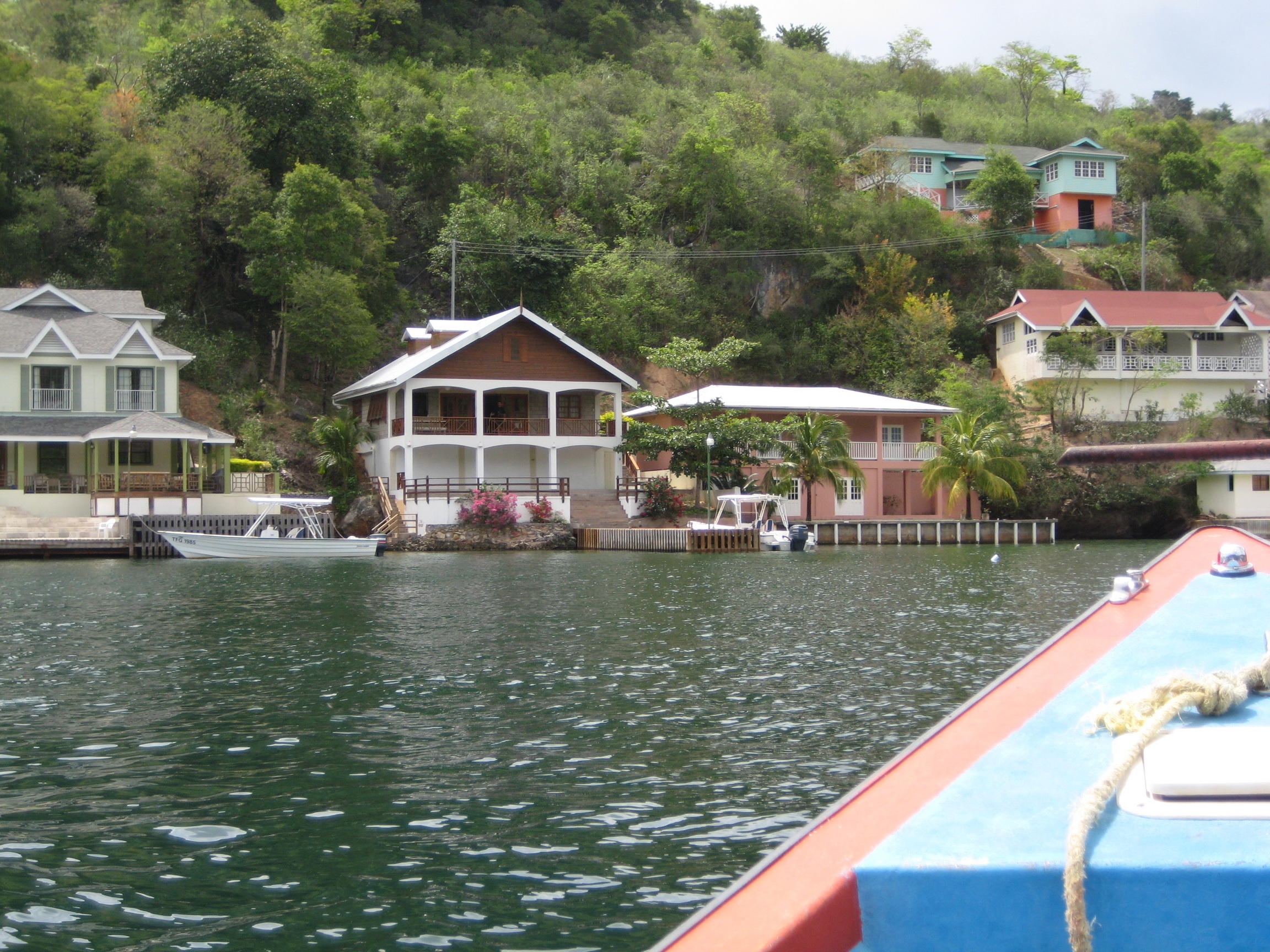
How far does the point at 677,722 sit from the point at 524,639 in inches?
227

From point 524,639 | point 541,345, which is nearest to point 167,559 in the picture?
point 541,345

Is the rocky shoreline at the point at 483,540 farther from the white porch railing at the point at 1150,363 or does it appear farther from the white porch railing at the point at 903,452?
the white porch railing at the point at 1150,363

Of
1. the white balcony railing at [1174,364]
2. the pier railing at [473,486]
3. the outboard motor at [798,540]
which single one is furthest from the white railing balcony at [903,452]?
the pier railing at [473,486]

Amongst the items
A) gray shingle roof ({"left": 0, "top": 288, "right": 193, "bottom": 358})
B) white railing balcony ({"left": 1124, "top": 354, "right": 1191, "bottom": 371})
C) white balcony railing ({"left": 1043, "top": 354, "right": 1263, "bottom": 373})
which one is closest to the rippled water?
gray shingle roof ({"left": 0, "top": 288, "right": 193, "bottom": 358})

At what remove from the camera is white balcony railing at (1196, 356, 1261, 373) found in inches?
2131

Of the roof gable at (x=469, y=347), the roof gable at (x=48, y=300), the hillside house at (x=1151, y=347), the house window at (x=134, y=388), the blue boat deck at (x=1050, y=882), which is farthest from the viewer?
Answer: the hillside house at (x=1151, y=347)

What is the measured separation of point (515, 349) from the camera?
43.8 meters

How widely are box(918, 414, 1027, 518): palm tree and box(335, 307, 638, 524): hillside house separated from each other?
39.3 feet

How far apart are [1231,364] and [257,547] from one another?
43.8 m

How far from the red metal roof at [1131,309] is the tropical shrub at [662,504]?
21.5 meters

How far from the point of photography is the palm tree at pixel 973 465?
43438 millimetres

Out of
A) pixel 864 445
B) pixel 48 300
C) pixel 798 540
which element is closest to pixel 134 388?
pixel 48 300

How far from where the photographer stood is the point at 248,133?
49.6 m

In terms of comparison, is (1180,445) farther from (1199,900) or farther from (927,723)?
(927,723)
